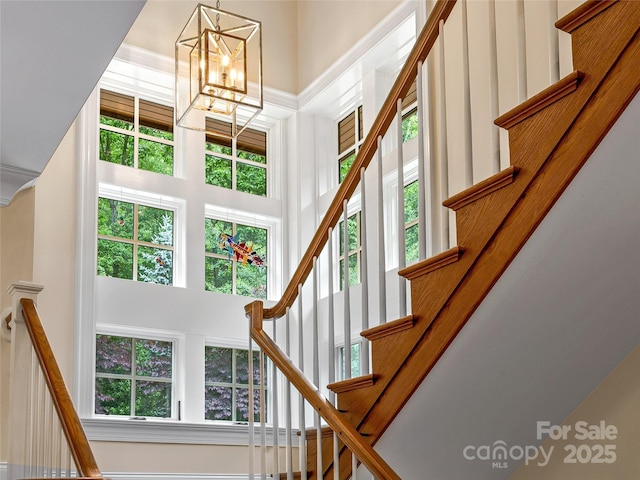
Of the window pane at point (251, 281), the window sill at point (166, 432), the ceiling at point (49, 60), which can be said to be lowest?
the window sill at point (166, 432)

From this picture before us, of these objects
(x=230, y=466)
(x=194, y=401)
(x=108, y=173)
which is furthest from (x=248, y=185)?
(x=230, y=466)

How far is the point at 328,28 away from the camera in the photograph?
5785mm

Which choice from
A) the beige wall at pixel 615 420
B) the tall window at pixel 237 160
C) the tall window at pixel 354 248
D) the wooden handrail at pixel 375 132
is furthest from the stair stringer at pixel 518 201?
the tall window at pixel 237 160

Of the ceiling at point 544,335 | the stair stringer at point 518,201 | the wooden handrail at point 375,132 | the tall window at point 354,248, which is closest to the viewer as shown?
the stair stringer at point 518,201

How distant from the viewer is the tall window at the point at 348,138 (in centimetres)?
566

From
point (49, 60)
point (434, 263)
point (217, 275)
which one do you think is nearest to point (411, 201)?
point (217, 275)

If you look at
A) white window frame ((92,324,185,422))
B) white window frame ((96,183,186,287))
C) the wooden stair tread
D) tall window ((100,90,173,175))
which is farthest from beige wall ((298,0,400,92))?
the wooden stair tread

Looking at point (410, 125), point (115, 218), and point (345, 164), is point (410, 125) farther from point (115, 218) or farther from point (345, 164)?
point (115, 218)

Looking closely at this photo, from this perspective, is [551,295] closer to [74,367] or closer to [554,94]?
[554,94]

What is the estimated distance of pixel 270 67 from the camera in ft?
19.4

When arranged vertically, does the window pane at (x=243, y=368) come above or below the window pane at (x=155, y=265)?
below

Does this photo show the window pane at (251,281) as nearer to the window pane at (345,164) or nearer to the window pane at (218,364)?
the window pane at (218,364)

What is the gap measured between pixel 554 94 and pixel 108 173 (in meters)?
3.28

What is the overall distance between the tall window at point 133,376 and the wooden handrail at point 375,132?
4.71 feet
